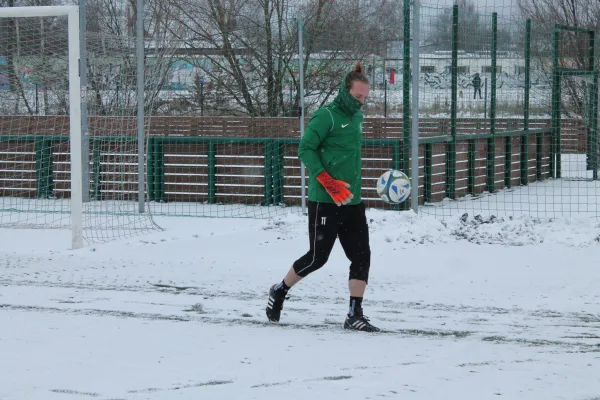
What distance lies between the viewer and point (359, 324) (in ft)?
23.7

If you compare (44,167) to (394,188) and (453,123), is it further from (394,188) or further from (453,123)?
(394,188)

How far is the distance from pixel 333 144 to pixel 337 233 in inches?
26.8

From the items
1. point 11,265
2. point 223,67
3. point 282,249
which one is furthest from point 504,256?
point 223,67

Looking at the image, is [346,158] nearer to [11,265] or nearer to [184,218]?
[11,265]

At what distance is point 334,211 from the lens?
7230 mm

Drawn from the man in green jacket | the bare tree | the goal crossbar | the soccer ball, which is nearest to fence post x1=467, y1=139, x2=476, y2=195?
the bare tree

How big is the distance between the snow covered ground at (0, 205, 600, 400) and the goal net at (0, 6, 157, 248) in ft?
5.99

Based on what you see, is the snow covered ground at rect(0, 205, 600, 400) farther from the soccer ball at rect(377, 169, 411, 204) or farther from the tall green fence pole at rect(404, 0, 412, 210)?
the tall green fence pole at rect(404, 0, 412, 210)

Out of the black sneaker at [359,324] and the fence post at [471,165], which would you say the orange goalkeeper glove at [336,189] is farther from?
the fence post at [471,165]

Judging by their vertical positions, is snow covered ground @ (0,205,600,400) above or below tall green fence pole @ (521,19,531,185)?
below

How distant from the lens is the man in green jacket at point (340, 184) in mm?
7137

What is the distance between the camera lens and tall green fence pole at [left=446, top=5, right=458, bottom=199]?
48.4 feet

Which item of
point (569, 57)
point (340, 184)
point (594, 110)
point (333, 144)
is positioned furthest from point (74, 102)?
point (594, 110)

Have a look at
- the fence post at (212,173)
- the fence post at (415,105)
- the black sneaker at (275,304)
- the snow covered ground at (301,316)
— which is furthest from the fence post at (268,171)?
the black sneaker at (275,304)
